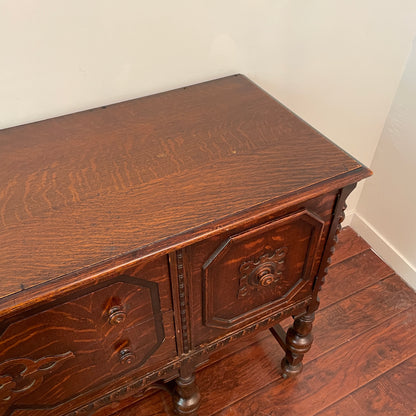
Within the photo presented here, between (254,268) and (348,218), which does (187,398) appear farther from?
(348,218)

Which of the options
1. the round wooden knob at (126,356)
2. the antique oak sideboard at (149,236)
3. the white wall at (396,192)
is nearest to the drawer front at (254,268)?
the antique oak sideboard at (149,236)

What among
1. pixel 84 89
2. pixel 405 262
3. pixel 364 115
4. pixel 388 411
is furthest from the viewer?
pixel 405 262

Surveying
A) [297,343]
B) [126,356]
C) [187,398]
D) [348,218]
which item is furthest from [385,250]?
[126,356]

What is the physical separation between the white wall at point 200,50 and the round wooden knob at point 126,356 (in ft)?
1.90

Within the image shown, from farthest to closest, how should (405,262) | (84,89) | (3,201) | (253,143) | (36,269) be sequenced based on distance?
(405,262)
(84,89)
(253,143)
(3,201)
(36,269)

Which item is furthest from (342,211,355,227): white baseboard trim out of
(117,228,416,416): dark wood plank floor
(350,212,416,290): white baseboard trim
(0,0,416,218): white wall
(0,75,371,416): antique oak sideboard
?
(0,75,371,416): antique oak sideboard

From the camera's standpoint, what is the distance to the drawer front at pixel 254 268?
32.9 inches

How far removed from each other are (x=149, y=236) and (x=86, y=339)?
241 mm

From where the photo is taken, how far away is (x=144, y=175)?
0.86 m

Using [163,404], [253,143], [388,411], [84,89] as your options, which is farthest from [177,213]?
[388,411]

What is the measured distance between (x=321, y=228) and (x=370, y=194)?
97cm

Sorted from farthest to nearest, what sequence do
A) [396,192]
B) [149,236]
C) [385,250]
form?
[385,250] < [396,192] < [149,236]

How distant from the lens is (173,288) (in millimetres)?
833

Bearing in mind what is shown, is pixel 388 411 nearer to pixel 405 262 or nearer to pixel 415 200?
pixel 405 262
